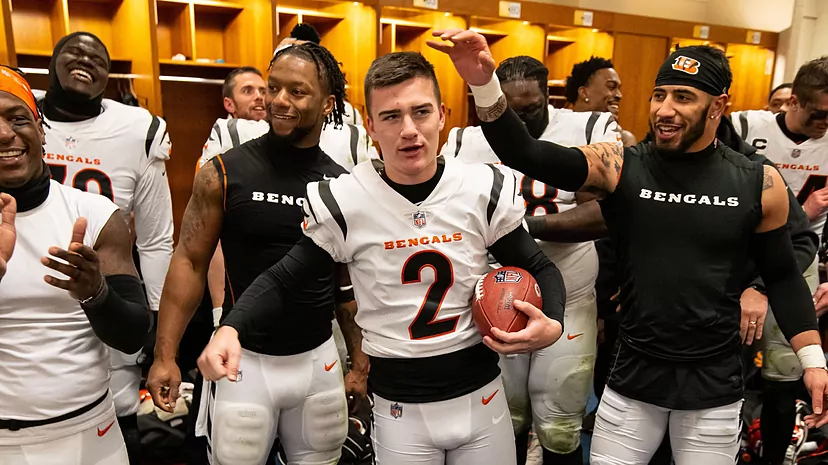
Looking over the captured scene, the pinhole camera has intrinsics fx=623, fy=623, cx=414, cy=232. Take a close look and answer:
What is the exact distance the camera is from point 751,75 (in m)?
8.49

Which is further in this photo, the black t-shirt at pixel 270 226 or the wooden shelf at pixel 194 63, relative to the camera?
the wooden shelf at pixel 194 63

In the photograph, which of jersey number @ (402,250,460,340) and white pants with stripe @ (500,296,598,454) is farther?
white pants with stripe @ (500,296,598,454)

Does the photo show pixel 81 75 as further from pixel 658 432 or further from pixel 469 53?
pixel 658 432

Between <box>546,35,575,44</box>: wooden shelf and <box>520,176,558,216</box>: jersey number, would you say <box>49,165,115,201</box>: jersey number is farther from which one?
<box>546,35,575,44</box>: wooden shelf

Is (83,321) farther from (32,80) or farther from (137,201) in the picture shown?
(32,80)

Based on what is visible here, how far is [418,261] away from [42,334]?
0.93 meters

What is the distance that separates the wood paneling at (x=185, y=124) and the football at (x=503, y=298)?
430 cm

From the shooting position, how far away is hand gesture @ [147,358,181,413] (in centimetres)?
175

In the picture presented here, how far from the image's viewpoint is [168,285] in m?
1.87

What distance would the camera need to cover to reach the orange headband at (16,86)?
1.53m

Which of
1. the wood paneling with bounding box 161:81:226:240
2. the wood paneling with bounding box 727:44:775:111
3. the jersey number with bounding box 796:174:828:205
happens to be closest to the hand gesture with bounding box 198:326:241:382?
the jersey number with bounding box 796:174:828:205

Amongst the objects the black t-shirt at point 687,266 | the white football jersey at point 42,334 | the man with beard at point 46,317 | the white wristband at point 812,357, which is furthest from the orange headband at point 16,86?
the white wristband at point 812,357

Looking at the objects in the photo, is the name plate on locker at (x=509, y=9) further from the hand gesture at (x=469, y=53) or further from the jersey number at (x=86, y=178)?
the hand gesture at (x=469, y=53)

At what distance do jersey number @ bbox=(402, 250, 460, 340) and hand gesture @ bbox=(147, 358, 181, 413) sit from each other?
73 cm
